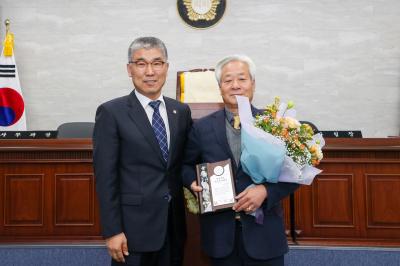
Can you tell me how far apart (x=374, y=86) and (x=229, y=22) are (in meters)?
1.96

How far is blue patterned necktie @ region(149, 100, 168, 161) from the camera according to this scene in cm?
151

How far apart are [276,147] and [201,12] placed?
3609 millimetres

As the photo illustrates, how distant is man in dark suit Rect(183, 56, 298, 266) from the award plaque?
4cm

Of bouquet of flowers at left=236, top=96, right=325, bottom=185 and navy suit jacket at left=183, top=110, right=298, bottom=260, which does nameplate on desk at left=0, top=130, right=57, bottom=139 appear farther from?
bouquet of flowers at left=236, top=96, right=325, bottom=185

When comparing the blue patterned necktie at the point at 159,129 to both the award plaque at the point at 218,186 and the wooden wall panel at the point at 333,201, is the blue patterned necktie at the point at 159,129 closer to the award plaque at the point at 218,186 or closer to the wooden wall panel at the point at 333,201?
the award plaque at the point at 218,186

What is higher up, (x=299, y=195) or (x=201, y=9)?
(x=201, y=9)

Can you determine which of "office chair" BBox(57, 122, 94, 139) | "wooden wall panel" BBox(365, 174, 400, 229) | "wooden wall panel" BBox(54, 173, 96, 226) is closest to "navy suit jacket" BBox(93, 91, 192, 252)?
"wooden wall panel" BBox(54, 173, 96, 226)

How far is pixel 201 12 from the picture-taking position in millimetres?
4543

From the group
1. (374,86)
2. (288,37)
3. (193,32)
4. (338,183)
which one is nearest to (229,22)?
(193,32)

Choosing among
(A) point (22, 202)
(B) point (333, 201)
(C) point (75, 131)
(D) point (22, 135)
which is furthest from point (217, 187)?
A: (C) point (75, 131)

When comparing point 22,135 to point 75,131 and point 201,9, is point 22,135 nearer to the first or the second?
point 75,131

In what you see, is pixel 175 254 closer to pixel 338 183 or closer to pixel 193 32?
pixel 338 183

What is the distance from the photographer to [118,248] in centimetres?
140

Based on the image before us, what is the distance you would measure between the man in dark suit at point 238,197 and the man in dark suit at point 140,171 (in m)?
0.12
